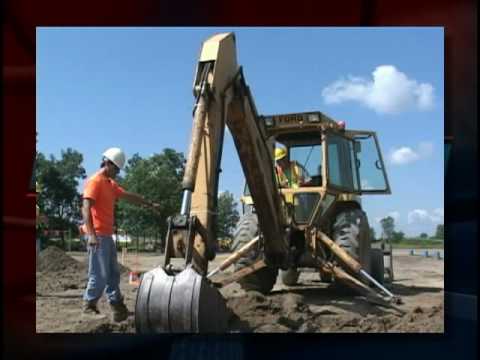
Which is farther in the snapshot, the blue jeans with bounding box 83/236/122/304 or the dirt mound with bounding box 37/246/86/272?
the dirt mound with bounding box 37/246/86/272

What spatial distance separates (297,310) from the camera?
527 centimetres

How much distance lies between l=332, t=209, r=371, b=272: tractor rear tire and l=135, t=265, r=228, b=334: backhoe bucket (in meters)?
2.75

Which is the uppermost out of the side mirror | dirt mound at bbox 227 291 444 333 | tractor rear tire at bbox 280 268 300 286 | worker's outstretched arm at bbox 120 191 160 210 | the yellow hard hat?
the side mirror

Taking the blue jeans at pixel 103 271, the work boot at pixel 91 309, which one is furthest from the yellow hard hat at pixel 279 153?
the work boot at pixel 91 309

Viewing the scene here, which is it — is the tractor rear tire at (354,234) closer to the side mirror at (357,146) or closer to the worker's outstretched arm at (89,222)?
the side mirror at (357,146)

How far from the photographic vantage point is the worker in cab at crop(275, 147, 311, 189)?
6.10 m

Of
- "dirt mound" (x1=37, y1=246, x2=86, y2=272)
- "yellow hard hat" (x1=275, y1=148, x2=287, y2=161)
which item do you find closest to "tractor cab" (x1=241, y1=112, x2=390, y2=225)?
"yellow hard hat" (x1=275, y1=148, x2=287, y2=161)

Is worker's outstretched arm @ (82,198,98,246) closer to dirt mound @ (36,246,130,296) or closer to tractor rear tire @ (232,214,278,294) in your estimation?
tractor rear tire @ (232,214,278,294)

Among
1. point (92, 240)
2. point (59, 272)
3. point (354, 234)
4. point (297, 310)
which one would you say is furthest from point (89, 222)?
point (59, 272)

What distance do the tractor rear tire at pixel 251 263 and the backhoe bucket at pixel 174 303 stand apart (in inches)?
102

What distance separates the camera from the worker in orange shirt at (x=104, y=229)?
4.34m

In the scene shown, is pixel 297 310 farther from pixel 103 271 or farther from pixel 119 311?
pixel 103 271
